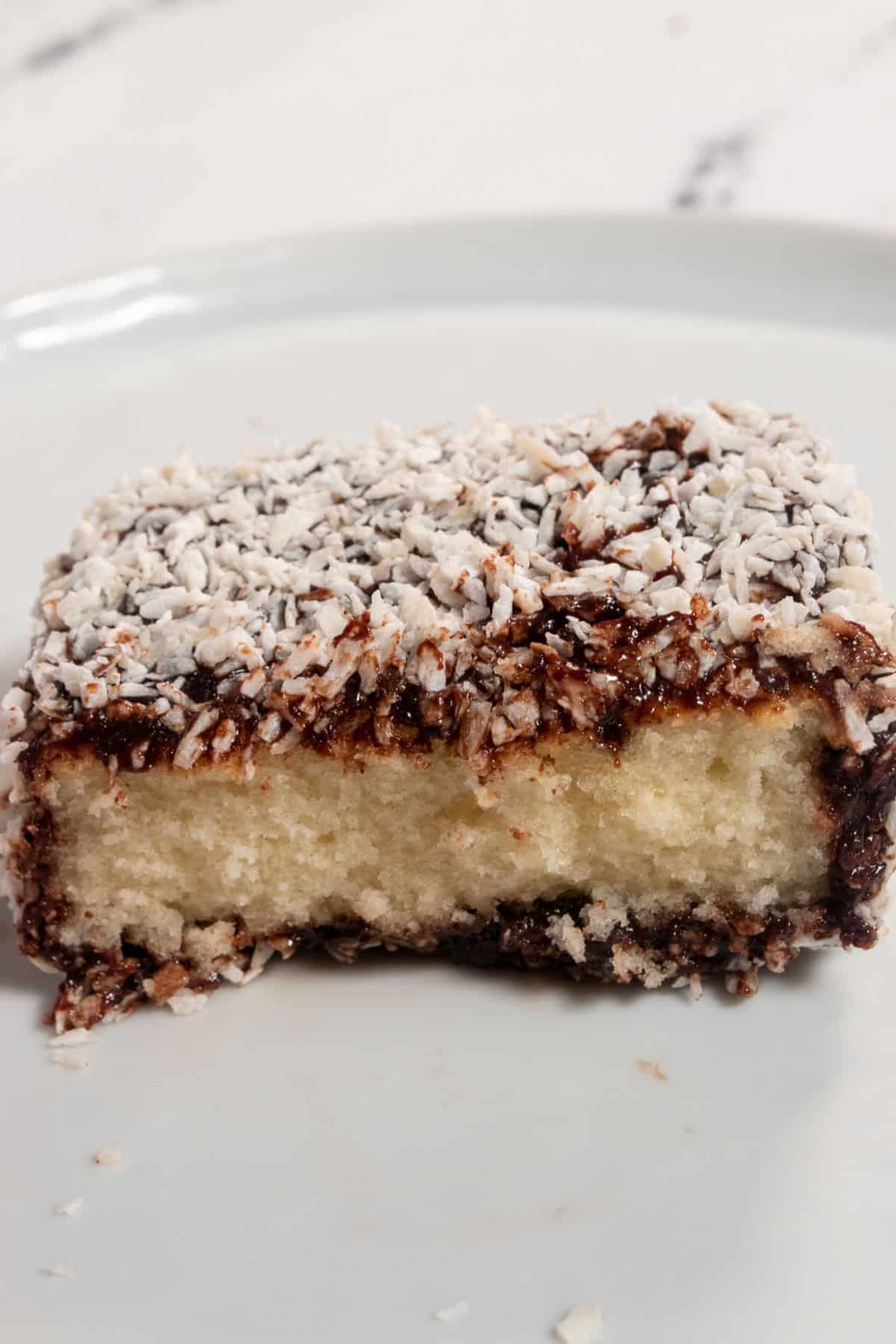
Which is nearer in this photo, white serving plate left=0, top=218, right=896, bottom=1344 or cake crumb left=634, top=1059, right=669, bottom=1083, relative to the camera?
white serving plate left=0, top=218, right=896, bottom=1344

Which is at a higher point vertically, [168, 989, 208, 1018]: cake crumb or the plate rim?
the plate rim

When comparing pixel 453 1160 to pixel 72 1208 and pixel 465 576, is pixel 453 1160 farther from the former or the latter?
pixel 465 576

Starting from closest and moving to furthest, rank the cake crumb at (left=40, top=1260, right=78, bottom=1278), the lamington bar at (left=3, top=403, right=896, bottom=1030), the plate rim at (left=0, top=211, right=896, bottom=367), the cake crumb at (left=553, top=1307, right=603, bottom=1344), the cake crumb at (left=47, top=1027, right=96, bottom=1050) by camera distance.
→ 1. the cake crumb at (left=553, top=1307, right=603, bottom=1344)
2. the cake crumb at (left=40, top=1260, right=78, bottom=1278)
3. the lamington bar at (left=3, top=403, right=896, bottom=1030)
4. the cake crumb at (left=47, top=1027, right=96, bottom=1050)
5. the plate rim at (left=0, top=211, right=896, bottom=367)

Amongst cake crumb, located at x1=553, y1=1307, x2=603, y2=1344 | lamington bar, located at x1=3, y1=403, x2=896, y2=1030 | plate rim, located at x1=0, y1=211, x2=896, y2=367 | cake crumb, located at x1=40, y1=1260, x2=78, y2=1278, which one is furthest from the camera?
plate rim, located at x1=0, y1=211, x2=896, y2=367

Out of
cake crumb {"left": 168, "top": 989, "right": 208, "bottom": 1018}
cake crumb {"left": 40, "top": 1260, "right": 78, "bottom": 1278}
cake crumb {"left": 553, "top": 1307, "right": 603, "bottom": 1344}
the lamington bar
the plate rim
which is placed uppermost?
the plate rim

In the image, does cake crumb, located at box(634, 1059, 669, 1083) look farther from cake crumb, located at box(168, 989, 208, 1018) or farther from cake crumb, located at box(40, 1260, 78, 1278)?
cake crumb, located at box(40, 1260, 78, 1278)

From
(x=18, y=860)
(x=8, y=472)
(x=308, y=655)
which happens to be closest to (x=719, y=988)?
(x=308, y=655)

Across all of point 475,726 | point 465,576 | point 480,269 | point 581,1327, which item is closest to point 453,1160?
point 581,1327

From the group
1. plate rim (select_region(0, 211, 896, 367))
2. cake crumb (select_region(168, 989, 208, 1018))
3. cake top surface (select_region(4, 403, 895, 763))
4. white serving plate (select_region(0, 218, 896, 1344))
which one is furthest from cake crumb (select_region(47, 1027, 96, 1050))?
plate rim (select_region(0, 211, 896, 367))

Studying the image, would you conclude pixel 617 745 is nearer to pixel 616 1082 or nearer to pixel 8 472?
pixel 616 1082
